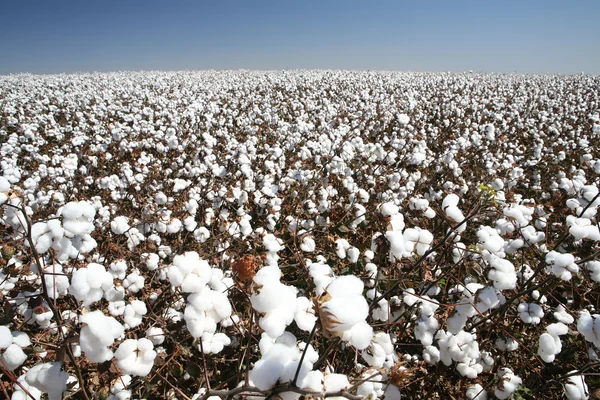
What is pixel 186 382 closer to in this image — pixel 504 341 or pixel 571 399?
pixel 504 341

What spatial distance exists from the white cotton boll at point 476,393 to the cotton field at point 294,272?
14mm

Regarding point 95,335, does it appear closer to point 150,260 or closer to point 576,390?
point 150,260

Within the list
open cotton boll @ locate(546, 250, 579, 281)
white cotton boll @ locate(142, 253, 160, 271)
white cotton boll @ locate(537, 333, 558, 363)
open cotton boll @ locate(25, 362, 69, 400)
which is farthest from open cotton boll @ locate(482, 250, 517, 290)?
white cotton boll @ locate(142, 253, 160, 271)

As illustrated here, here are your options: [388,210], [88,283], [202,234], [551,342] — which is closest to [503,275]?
[551,342]

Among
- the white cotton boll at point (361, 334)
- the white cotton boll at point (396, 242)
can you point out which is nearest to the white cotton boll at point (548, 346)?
the white cotton boll at point (396, 242)

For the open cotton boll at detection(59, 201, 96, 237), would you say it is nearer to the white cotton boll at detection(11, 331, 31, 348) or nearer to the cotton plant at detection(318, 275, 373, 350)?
the white cotton boll at detection(11, 331, 31, 348)

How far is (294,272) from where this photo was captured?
3.41 metres

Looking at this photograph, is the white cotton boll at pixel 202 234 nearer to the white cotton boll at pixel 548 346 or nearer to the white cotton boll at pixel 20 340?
the white cotton boll at pixel 20 340

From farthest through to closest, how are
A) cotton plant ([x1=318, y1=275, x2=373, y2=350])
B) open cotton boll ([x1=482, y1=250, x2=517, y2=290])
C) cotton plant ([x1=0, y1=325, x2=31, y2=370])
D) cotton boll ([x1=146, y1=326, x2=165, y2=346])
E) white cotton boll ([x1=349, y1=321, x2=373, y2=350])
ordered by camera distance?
1. cotton boll ([x1=146, y1=326, x2=165, y2=346])
2. open cotton boll ([x1=482, y1=250, x2=517, y2=290])
3. cotton plant ([x1=0, y1=325, x2=31, y2=370])
4. white cotton boll ([x1=349, y1=321, x2=373, y2=350])
5. cotton plant ([x1=318, y1=275, x2=373, y2=350])

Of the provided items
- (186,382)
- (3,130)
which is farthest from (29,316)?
(3,130)

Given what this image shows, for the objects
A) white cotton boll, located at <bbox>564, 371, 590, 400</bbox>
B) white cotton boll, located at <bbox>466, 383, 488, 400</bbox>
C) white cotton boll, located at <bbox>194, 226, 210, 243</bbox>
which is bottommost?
white cotton boll, located at <bbox>564, 371, 590, 400</bbox>

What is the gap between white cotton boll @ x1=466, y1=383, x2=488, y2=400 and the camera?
2.04m

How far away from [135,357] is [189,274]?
1.37 feet

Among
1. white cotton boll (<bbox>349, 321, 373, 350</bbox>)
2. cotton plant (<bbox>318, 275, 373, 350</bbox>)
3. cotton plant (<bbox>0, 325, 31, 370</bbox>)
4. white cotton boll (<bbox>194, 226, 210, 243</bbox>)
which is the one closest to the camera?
cotton plant (<bbox>318, 275, 373, 350</bbox>)
